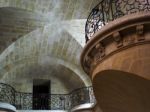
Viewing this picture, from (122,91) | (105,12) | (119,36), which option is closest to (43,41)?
(105,12)

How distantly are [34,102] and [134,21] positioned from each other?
9531 millimetres

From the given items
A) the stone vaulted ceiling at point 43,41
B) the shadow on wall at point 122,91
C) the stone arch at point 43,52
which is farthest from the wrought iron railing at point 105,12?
the stone arch at point 43,52

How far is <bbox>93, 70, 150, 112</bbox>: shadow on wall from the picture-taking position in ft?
21.3

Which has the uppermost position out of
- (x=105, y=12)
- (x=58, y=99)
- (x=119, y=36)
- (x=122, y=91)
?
(x=105, y=12)

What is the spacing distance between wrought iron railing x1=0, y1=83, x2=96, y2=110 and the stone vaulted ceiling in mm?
408

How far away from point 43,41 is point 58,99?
2851 mm

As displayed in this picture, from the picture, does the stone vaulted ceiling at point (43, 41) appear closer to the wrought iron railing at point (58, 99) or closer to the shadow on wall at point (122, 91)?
the wrought iron railing at point (58, 99)

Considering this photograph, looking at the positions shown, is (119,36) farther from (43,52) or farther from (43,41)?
(43,52)

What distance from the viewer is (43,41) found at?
13703 millimetres

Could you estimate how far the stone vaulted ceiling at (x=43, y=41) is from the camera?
12227 mm

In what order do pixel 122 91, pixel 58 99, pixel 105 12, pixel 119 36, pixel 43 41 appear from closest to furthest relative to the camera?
pixel 119 36 → pixel 122 91 → pixel 105 12 → pixel 43 41 → pixel 58 99

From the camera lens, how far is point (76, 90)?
46.8ft

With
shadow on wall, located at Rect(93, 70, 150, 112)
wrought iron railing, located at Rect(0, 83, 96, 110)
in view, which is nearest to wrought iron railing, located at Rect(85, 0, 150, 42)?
shadow on wall, located at Rect(93, 70, 150, 112)

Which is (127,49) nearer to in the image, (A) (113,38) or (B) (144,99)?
(A) (113,38)
